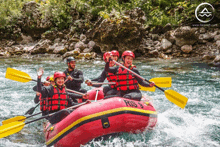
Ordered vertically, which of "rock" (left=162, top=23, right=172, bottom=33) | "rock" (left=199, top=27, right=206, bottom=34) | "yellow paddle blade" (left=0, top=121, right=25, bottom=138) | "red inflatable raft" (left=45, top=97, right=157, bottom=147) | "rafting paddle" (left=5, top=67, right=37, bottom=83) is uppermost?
"rock" (left=162, top=23, right=172, bottom=33)

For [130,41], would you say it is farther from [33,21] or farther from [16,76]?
[33,21]

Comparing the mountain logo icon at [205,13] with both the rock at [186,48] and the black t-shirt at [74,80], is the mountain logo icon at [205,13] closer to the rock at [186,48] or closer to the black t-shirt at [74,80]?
the rock at [186,48]

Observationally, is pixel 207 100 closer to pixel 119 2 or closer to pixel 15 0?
pixel 119 2

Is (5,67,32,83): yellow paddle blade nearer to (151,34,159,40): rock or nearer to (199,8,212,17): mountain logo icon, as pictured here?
(151,34,159,40): rock

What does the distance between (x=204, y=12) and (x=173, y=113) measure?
10.4m

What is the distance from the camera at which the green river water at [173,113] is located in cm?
353

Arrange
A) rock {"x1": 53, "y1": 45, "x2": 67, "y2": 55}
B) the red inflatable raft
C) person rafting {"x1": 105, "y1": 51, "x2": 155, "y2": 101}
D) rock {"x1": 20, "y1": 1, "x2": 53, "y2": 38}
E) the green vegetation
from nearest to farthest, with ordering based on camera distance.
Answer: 1. the red inflatable raft
2. person rafting {"x1": 105, "y1": 51, "x2": 155, "y2": 101}
3. the green vegetation
4. rock {"x1": 53, "y1": 45, "x2": 67, "y2": 55}
5. rock {"x1": 20, "y1": 1, "x2": 53, "y2": 38}

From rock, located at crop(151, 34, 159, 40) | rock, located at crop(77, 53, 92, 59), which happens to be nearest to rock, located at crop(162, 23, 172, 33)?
rock, located at crop(151, 34, 159, 40)

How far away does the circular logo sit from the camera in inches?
502

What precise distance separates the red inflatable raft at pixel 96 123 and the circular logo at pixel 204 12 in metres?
11.8

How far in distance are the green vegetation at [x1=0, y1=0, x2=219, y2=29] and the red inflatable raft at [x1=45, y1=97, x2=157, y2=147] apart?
33.3 feet

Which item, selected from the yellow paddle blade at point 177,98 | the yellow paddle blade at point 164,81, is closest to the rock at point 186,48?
the yellow paddle blade at point 164,81

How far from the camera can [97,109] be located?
9.93 feet

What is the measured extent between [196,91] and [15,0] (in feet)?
60.4
